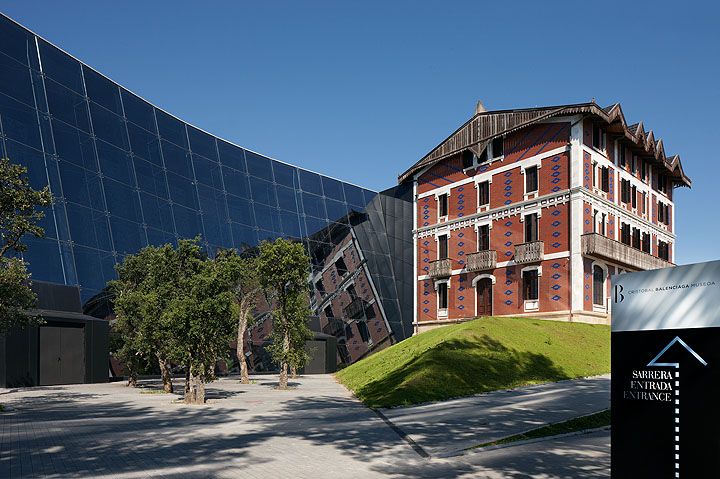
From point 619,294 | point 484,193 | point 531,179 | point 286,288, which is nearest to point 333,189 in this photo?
point 484,193

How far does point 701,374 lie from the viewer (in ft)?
18.1

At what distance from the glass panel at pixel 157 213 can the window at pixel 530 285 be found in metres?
24.5

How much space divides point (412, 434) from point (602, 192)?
2848 cm

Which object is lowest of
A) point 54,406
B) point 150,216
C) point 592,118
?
point 54,406

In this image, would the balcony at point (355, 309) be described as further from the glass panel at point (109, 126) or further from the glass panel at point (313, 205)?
the glass panel at point (109, 126)

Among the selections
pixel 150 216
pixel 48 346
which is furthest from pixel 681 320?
pixel 150 216

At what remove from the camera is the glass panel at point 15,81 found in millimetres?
31761

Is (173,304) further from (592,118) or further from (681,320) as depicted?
(592,118)

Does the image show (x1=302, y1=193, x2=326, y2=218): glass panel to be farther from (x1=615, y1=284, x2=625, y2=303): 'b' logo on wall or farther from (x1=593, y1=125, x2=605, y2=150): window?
(x1=615, y1=284, x2=625, y2=303): 'b' logo on wall

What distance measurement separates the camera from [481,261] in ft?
134

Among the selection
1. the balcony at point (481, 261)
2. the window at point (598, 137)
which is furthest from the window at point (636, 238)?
the balcony at point (481, 261)

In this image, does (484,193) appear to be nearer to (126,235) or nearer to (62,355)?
(126,235)

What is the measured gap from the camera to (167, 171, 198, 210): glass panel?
42.1 meters

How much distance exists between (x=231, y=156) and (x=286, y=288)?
814 inches
